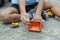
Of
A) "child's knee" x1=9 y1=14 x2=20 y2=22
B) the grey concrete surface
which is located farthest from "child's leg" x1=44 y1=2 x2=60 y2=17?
"child's knee" x1=9 y1=14 x2=20 y2=22

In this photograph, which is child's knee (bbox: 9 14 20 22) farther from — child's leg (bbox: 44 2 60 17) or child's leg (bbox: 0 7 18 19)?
child's leg (bbox: 44 2 60 17)

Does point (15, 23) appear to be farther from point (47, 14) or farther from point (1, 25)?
point (47, 14)

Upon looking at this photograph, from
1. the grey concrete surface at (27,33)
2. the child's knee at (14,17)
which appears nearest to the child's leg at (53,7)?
the grey concrete surface at (27,33)

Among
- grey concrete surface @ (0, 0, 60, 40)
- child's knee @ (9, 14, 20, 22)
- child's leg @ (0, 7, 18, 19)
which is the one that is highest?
child's leg @ (0, 7, 18, 19)

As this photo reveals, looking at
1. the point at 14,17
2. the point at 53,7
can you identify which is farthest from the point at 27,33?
the point at 53,7

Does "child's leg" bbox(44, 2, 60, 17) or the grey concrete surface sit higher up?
"child's leg" bbox(44, 2, 60, 17)

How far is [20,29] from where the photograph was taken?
1.15 meters

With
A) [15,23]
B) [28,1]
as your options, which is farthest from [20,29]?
[28,1]

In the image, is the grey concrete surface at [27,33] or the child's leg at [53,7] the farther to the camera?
the child's leg at [53,7]

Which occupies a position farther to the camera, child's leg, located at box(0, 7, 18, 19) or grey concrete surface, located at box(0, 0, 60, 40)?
child's leg, located at box(0, 7, 18, 19)

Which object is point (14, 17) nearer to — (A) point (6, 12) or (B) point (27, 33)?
(A) point (6, 12)

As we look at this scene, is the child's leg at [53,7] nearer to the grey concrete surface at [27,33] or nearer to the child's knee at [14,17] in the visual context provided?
the grey concrete surface at [27,33]

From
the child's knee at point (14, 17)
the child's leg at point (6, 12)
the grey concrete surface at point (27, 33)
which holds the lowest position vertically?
the grey concrete surface at point (27, 33)

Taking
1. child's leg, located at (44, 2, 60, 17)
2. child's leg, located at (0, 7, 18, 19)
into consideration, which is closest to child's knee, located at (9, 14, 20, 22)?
child's leg, located at (0, 7, 18, 19)
